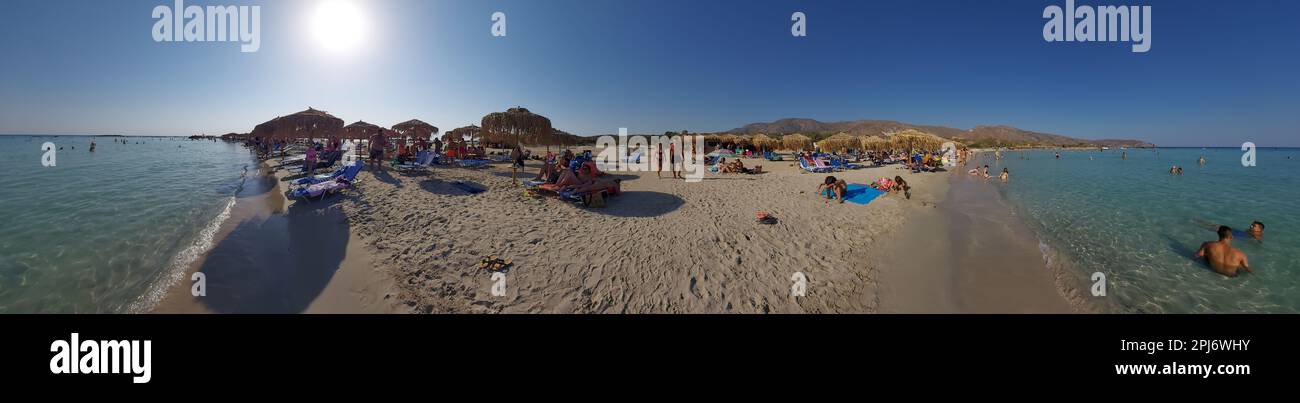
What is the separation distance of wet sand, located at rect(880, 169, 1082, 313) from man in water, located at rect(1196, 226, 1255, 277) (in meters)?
1.73

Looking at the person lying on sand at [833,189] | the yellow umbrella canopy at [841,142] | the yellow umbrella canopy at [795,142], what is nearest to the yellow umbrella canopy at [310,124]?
the person lying on sand at [833,189]

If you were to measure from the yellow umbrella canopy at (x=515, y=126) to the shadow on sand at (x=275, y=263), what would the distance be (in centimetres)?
907

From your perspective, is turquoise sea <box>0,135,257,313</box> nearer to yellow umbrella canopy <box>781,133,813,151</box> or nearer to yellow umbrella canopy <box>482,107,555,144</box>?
yellow umbrella canopy <box>482,107,555,144</box>

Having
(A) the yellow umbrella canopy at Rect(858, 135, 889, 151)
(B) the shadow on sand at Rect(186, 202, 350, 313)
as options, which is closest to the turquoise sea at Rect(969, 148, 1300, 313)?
(B) the shadow on sand at Rect(186, 202, 350, 313)

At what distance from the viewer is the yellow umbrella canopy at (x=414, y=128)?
56.1 ft

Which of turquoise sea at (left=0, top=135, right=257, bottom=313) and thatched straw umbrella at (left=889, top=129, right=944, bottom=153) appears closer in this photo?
turquoise sea at (left=0, top=135, right=257, bottom=313)

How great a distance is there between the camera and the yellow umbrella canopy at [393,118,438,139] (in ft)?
56.1

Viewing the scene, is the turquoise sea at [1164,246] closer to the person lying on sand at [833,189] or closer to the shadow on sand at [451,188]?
the person lying on sand at [833,189]

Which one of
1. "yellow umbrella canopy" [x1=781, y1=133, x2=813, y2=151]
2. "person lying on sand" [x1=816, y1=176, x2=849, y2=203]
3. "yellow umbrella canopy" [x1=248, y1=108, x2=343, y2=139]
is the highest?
"yellow umbrella canopy" [x1=781, y1=133, x2=813, y2=151]

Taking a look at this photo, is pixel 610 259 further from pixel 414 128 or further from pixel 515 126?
pixel 414 128

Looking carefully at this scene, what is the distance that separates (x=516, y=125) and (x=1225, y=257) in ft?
58.2

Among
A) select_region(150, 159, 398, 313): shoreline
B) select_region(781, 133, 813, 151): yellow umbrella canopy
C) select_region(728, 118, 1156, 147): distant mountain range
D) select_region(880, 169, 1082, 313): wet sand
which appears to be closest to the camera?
select_region(150, 159, 398, 313): shoreline

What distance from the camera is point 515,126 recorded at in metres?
15.1
